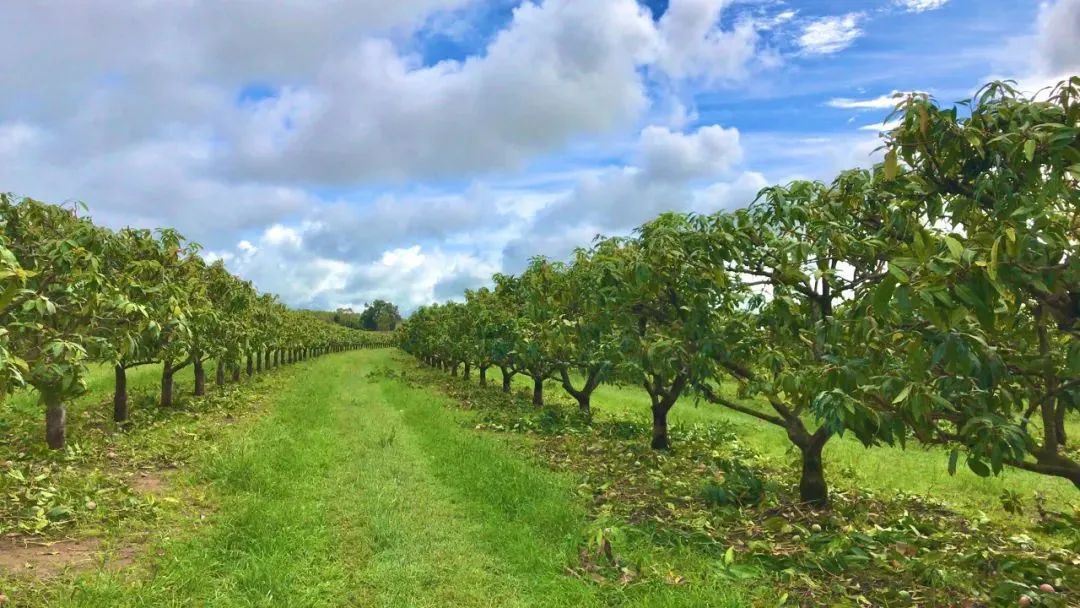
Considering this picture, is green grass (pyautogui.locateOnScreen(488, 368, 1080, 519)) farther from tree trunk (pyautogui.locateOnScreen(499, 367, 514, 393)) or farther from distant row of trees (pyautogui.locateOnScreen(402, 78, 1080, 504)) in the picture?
tree trunk (pyautogui.locateOnScreen(499, 367, 514, 393))

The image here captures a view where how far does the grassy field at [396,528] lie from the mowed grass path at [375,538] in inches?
0.9

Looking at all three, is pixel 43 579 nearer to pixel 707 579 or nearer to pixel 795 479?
pixel 707 579

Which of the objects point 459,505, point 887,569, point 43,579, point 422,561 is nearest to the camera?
point 43,579

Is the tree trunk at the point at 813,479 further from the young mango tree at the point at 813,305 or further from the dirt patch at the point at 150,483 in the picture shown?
the dirt patch at the point at 150,483

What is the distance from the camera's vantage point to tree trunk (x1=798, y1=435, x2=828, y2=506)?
9.01 m

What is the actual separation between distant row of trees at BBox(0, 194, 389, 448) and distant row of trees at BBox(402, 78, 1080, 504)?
227 inches

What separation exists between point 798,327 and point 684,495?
11.4ft

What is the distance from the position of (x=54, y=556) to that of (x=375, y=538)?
11.1 feet

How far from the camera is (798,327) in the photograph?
303 inches

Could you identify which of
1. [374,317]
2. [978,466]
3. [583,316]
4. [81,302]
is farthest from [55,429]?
[374,317]

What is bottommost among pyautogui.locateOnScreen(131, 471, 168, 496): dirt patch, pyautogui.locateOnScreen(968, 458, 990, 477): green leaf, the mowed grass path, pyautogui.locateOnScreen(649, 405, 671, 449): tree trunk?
the mowed grass path

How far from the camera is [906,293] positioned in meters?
Result: 3.05

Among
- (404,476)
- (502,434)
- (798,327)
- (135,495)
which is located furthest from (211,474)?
(798,327)

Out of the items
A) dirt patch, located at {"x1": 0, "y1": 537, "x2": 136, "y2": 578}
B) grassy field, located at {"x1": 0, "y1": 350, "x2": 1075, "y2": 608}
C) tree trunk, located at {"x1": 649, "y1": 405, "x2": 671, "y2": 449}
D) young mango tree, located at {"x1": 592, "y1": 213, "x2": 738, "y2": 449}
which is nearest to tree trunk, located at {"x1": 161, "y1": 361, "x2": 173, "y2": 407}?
grassy field, located at {"x1": 0, "y1": 350, "x2": 1075, "y2": 608}
